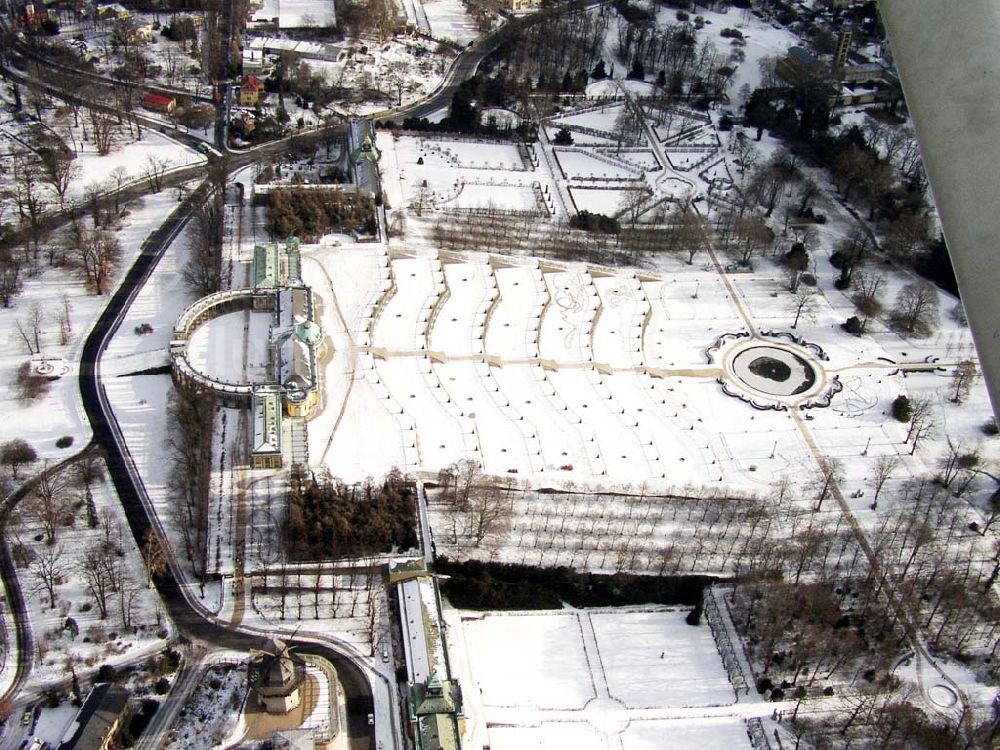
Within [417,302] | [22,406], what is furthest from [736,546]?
[22,406]

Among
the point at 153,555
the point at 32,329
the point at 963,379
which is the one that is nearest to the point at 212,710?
the point at 153,555

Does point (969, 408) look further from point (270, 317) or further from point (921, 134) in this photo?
point (921, 134)

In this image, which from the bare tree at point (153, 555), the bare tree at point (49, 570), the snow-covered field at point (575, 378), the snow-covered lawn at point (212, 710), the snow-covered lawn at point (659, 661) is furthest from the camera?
the snow-covered field at point (575, 378)

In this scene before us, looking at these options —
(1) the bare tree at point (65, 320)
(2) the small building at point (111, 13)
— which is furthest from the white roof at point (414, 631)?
(2) the small building at point (111, 13)

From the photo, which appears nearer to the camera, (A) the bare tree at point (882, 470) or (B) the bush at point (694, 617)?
(B) the bush at point (694, 617)

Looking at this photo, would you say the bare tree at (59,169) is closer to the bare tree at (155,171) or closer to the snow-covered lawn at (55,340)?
the bare tree at (155,171)

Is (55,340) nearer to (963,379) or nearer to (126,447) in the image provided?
(126,447)
